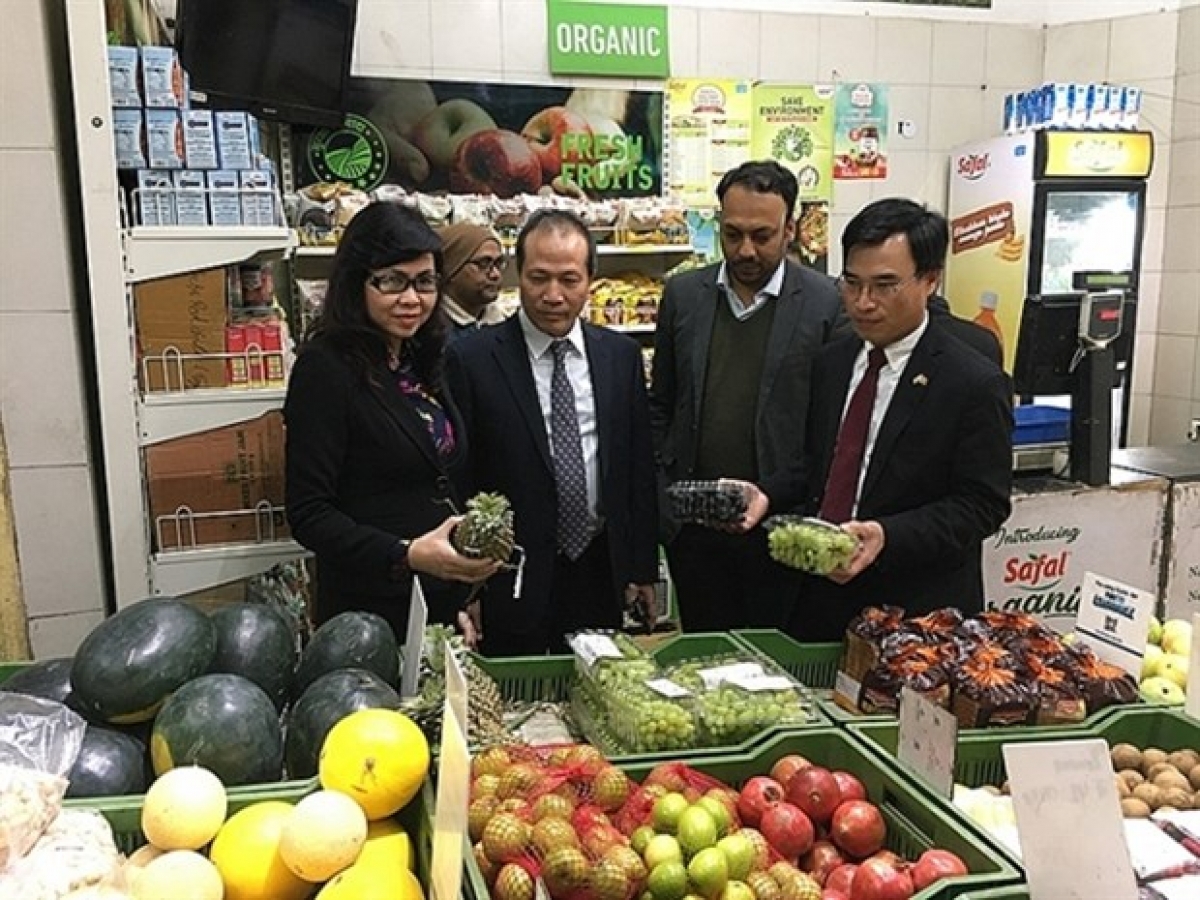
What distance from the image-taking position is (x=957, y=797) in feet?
5.13

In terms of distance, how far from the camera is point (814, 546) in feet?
6.59

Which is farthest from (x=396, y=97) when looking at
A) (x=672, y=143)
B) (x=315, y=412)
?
(x=315, y=412)

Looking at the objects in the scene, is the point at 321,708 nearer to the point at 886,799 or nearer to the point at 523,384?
the point at 886,799

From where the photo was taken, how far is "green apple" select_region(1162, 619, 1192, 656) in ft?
7.00

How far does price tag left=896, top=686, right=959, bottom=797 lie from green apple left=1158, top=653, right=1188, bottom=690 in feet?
2.57

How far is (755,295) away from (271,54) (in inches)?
81.1

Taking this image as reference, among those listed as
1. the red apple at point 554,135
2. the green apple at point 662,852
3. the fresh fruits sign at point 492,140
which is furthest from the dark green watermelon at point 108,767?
the red apple at point 554,135

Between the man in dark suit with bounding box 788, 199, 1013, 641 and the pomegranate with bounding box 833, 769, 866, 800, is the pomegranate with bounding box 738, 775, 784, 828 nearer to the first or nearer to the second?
the pomegranate with bounding box 833, 769, 866, 800

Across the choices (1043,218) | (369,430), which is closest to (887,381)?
(369,430)

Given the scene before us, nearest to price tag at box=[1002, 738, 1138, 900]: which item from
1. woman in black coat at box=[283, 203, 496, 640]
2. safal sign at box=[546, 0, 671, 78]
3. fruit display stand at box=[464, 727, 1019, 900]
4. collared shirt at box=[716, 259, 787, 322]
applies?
fruit display stand at box=[464, 727, 1019, 900]

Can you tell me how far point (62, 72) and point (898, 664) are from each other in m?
2.39

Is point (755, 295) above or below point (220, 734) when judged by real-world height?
above

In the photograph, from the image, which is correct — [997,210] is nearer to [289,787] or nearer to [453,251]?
[453,251]

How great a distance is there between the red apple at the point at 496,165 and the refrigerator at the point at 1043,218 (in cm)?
235
